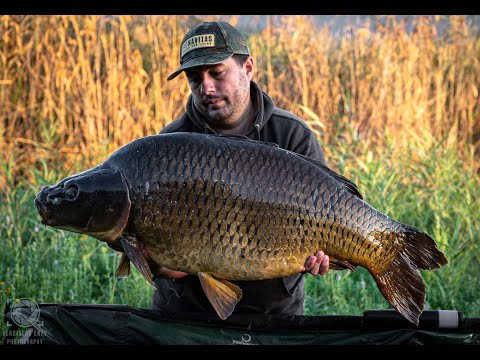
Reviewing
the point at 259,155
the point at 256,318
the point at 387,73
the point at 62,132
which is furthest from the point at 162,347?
the point at 387,73

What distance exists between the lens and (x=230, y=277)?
1.76 meters

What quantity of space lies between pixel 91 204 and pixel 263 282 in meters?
0.68

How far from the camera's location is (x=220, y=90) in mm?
2100

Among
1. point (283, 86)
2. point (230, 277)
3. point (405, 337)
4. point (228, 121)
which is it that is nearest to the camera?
point (230, 277)

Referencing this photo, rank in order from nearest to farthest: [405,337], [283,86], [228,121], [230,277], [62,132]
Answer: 1. [230,277]
2. [405,337]
3. [228,121]
4. [62,132]
5. [283,86]

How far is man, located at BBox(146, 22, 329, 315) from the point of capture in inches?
81.7

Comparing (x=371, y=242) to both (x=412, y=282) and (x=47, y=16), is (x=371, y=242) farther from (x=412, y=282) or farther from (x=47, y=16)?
(x=47, y=16)

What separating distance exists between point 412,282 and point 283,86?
2938 mm

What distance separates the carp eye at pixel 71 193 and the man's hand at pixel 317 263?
0.65 m

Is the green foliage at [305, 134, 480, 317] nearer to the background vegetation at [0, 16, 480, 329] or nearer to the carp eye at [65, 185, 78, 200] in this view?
the background vegetation at [0, 16, 480, 329]

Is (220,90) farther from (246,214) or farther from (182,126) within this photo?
(246,214)

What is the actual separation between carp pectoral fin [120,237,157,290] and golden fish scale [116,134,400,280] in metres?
0.03
